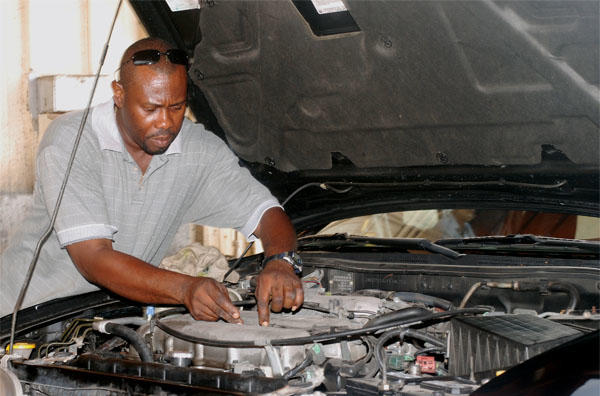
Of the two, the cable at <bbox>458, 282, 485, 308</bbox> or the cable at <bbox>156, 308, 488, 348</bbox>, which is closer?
the cable at <bbox>156, 308, 488, 348</bbox>

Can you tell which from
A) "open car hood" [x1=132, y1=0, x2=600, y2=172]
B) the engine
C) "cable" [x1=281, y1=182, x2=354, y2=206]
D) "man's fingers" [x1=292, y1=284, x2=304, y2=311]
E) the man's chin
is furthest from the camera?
"cable" [x1=281, y1=182, x2=354, y2=206]

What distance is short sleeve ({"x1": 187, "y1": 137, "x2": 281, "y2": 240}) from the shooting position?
8.43ft

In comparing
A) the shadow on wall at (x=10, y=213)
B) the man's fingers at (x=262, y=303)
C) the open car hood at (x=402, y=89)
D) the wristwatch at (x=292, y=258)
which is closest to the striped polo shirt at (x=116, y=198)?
the open car hood at (x=402, y=89)

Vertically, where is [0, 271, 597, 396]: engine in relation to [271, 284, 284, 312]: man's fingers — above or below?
below

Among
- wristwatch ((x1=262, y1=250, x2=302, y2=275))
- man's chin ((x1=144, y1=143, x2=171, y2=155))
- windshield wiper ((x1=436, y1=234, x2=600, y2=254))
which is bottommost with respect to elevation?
wristwatch ((x1=262, y1=250, x2=302, y2=275))

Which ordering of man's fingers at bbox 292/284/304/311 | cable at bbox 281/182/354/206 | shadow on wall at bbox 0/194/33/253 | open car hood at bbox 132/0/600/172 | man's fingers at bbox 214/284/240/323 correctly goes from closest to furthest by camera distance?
open car hood at bbox 132/0/600/172
man's fingers at bbox 214/284/240/323
man's fingers at bbox 292/284/304/311
cable at bbox 281/182/354/206
shadow on wall at bbox 0/194/33/253

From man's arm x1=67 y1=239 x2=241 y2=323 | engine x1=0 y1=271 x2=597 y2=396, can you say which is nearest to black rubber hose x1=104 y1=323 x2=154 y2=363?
engine x1=0 y1=271 x2=597 y2=396

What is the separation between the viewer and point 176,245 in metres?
4.42

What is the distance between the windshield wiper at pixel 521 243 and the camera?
6.32 feet

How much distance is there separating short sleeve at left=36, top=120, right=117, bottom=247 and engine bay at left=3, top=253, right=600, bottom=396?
275mm

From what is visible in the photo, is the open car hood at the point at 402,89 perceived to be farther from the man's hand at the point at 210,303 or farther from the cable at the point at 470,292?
the man's hand at the point at 210,303

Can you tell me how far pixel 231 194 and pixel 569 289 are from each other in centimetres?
126

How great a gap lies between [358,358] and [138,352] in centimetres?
56

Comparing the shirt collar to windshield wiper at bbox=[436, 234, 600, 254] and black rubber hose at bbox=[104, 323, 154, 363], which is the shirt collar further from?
windshield wiper at bbox=[436, 234, 600, 254]
